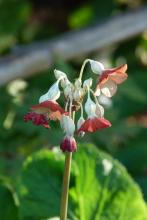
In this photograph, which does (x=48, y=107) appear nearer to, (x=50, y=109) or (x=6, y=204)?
(x=50, y=109)

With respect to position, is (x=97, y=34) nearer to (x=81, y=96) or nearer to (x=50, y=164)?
→ (x=50, y=164)

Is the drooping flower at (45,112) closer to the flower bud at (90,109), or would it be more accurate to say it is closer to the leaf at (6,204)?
the flower bud at (90,109)

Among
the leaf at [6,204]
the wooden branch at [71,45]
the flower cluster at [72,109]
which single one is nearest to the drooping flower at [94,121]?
the flower cluster at [72,109]

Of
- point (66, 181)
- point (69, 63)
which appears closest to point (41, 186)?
point (66, 181)

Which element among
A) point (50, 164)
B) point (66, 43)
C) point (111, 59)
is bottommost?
point (50, 164)

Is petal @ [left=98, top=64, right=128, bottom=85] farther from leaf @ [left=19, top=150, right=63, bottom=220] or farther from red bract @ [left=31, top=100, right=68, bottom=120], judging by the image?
leaf @ [left=19, top=150, right=63, bottom=220]

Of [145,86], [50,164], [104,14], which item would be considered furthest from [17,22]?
[50,164]

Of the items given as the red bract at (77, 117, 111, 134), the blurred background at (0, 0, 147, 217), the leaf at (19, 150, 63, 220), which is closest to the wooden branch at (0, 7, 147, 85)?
the blurred background at (0, 0, 147, 217)
